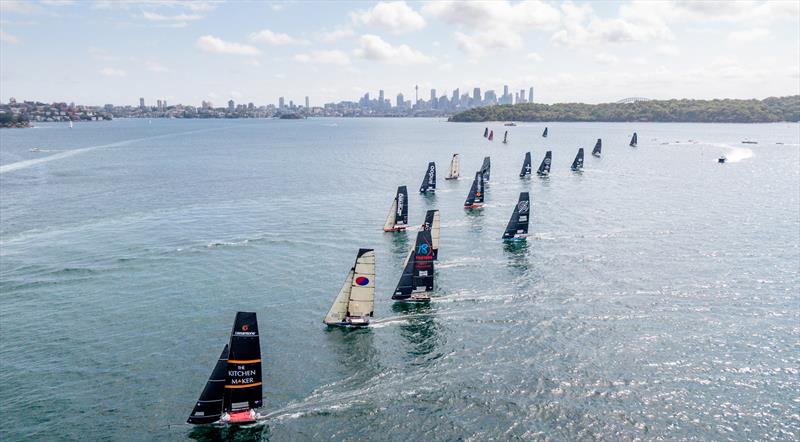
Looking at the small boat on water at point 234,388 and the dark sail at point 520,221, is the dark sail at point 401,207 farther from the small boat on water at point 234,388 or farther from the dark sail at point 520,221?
the small boat on water at point 234,388

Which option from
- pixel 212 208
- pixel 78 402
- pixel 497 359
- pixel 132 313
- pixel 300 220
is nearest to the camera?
pixel 78 402

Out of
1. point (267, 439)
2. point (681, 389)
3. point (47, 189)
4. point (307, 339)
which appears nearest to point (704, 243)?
point (681, 389)

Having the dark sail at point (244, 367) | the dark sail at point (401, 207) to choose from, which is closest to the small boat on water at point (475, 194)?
the dark sail at point (401, 207)

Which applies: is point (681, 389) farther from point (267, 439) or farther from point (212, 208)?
point (212, 208)

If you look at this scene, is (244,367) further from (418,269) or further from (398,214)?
(398,214)

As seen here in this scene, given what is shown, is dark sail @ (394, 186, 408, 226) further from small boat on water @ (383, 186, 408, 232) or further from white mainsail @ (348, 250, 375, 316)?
white mainsail @ (348, 250, 375, 316)

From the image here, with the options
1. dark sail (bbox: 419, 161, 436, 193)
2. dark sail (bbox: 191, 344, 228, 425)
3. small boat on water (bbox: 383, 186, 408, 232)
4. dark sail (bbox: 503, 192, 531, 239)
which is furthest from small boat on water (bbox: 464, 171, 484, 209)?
dark sail (bbox: 191, 344, 228, 425)
